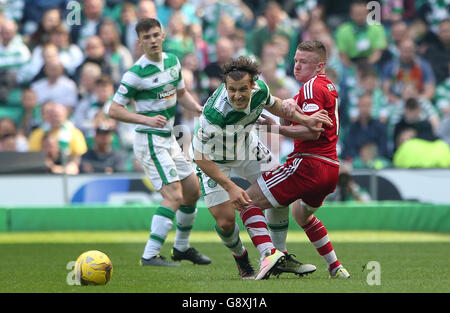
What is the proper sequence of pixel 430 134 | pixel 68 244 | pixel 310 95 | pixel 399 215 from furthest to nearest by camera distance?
pixel 430 134, pixel 399 215, pixel 68 244, pixel 310 95

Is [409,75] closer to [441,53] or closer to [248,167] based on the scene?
[441,53]

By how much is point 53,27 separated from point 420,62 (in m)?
6.96

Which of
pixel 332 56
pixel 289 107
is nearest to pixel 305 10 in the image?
pixel 332 56

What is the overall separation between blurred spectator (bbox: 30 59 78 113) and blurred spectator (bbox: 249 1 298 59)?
3475 mm

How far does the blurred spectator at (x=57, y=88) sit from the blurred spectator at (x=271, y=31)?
137 inches

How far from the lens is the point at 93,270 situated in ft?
22.1

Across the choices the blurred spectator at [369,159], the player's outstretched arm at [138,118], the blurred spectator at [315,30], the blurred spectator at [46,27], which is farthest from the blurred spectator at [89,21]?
the player's outstretched arm at [138,118]

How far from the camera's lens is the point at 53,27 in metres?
16.7

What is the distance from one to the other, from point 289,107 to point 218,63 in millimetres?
8797

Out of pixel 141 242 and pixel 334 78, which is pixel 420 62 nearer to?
pixel 334 78

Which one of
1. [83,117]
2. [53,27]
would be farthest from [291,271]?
[53,27]

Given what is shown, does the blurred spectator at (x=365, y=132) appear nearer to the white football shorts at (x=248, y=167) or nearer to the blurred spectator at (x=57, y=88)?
the blurred spectator at (x=57, y=88)
